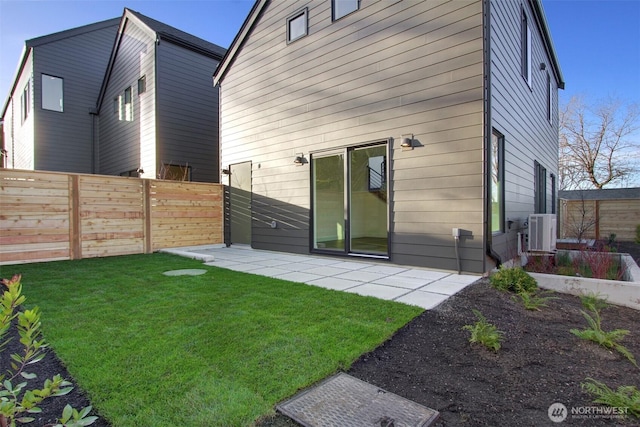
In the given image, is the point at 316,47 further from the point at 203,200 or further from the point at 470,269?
the point at 470,269

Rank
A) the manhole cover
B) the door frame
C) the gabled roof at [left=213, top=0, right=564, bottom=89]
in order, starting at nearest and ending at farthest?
1. the manhole cover
2. the door frame
3. the gabled roof at [left=213, top=0, right=564, bottom=89]

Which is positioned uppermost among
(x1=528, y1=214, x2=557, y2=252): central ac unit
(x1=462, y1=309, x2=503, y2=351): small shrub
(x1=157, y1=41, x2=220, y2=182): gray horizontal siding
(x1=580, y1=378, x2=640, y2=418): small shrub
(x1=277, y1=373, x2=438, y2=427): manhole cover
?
(x1=157, y1=41, x2=220, y2=182): gray horizontal siding

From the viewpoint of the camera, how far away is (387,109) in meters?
5.11

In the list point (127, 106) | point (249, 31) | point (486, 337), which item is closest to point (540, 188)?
point (486, 337)

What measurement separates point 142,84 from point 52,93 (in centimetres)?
404

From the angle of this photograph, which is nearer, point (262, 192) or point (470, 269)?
point (470, 269)

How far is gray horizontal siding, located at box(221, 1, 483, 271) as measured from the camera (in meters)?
4.33

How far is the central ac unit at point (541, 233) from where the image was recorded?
5.20 m

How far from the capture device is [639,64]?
1177cm

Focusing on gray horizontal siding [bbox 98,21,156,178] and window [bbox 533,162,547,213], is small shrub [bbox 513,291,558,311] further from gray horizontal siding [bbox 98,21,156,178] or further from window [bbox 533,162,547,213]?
gray horizontal siding [bbox 98,21,156,178]

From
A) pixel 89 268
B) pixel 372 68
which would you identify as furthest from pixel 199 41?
pixel 89 268

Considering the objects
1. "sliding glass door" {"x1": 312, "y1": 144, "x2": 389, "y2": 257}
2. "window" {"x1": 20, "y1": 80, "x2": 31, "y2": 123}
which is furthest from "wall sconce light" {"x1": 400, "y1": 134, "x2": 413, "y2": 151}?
"window" {"x1": 20, "y1": 80, "x2": 31, "y2": 123}

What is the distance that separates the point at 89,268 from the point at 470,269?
222 inches

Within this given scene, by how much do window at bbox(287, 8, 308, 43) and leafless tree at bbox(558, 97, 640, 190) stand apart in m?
18.0
